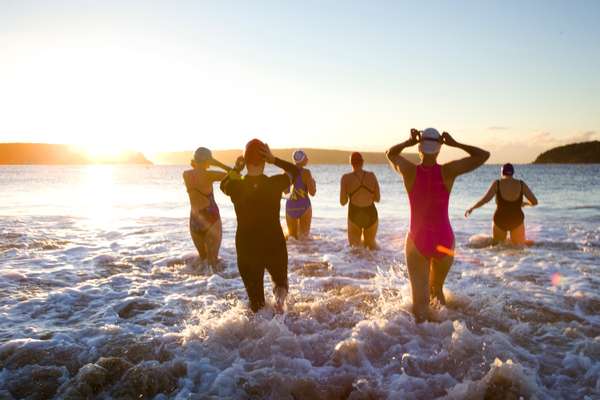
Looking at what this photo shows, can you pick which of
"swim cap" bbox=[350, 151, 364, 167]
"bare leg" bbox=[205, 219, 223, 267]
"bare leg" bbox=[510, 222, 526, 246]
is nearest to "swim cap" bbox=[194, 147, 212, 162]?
"bare leg" bbox=[205, 219, 223, 267]

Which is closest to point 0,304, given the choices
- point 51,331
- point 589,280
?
point 51,331

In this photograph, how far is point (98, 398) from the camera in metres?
3.83

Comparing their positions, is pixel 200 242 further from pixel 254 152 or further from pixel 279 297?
pixel 254 152

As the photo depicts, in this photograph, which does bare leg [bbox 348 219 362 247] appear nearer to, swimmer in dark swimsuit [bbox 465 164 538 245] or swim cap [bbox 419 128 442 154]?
swimmer in dark swimsuit [bbox 465 164 538 245]

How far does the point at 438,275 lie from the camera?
16.8 ft

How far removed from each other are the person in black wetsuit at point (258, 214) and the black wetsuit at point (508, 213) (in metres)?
7.32

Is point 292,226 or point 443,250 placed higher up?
point 443,250

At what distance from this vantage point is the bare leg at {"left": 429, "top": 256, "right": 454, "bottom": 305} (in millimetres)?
4988

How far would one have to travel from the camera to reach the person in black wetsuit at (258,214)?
15.0 feet

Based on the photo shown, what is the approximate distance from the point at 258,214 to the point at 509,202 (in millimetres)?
7781

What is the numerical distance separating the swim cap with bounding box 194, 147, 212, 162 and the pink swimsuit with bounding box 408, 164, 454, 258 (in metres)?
3.99

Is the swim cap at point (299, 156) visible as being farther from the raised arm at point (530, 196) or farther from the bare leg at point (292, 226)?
the raised arm at point (530, 196)

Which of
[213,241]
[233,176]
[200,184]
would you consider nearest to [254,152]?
[233,176]

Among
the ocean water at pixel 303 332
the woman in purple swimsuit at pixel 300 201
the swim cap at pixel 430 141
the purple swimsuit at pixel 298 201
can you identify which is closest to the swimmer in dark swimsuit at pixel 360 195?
the ocean water at pixel 303 332
